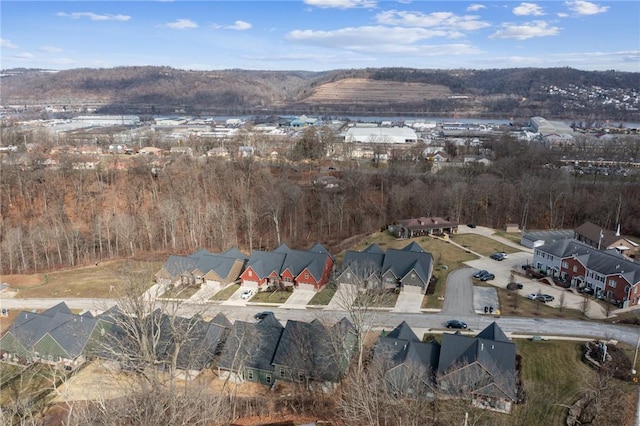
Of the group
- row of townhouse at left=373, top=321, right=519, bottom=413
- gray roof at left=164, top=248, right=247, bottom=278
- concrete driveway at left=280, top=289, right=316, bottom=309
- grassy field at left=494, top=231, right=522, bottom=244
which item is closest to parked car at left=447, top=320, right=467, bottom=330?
row of townhouse at left=373, top=321, right=519, bottom=413

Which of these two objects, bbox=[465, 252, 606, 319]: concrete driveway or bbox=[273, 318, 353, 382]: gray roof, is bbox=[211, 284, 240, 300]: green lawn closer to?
bbox=[273, 318, 353, 382]: gray roof

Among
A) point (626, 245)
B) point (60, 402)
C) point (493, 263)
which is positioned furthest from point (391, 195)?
point (60, 402)

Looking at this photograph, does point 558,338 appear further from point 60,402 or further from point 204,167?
point 204,167

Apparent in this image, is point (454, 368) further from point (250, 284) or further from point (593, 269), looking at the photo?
point (250, 284)

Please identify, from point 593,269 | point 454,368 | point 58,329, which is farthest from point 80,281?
point 593,269

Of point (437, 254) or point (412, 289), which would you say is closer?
point (412, 289)

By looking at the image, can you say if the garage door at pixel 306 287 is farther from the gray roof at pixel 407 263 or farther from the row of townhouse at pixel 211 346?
the row of townhouse at pixel 211 346

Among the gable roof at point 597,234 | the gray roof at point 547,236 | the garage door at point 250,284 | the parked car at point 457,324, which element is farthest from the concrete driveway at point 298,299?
the gable roof at point 597,234
